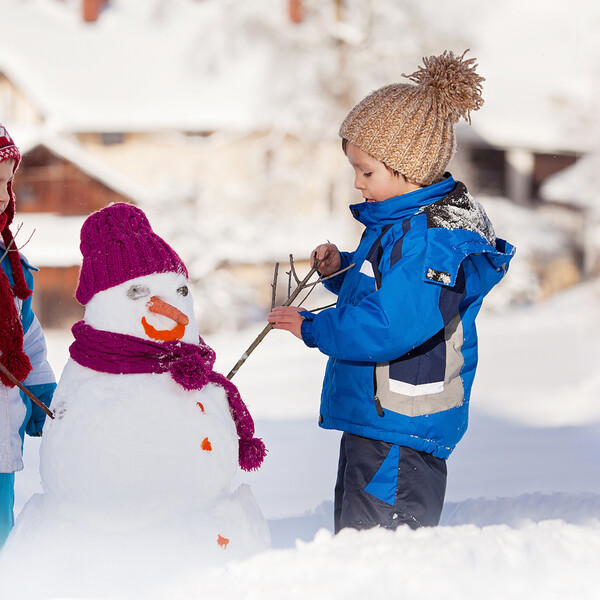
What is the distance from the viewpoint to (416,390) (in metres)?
1.57

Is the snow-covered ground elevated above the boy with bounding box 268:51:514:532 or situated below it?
below

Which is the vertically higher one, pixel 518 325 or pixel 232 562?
pixel 232 562

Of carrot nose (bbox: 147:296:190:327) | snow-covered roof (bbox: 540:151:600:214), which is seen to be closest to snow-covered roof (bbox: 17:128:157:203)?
snow-covered roof (bbox: 540:151:600:214)

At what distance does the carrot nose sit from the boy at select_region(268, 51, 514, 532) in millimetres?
255

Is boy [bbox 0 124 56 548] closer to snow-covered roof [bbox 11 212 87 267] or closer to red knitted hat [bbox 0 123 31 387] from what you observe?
red knitted hat [bbox 0 123 31 387]

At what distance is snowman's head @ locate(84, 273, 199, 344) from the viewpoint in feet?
4.59

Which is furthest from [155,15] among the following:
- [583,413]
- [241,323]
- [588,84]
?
[583,413]

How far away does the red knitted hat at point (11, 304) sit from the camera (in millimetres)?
1528

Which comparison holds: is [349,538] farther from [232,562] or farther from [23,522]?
[23,522]

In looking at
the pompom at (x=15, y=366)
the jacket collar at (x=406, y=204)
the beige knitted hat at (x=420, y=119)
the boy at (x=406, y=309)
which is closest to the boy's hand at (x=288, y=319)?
the boy at (x=406, y=309)

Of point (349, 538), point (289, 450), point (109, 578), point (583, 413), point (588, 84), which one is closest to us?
point (109, 578)

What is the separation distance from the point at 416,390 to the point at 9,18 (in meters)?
9.88

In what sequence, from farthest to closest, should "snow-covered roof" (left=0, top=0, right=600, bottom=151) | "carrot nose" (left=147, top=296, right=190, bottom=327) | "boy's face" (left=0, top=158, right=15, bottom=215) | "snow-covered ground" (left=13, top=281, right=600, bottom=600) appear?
"snow-covered roof" (left=0, top=0, right=600, bottom=151)
"boy's face" (left=0, top=158, right=15, bottom=215)
"carrot nose" (left=147, top=296, right=190, bottom=327)
"snow-covered ground" (left=13, top=281, right=600, bottom=600)

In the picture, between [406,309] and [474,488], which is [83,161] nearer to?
[474,488]
